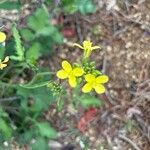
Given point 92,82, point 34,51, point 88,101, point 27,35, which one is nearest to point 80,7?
point 27,35

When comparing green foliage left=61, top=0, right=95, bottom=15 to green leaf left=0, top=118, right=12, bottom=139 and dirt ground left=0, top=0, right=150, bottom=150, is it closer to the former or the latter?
dirt ground left=0, top=0, right=150, bottom=150

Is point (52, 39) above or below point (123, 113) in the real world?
above

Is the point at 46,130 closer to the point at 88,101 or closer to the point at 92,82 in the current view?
the point at 88,101

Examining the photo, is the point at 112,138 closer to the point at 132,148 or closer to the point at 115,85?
the point at 132,148

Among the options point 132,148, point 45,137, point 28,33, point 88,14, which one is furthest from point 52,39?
point 132,148

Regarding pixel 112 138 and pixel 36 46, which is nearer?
pixel 36 46

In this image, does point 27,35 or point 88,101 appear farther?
point 27,35

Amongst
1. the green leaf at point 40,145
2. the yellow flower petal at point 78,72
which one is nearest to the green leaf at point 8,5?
the yellow flower petal at point 78,72

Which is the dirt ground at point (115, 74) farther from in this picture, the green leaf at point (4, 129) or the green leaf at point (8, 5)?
the green leaf at point (8, 5)
